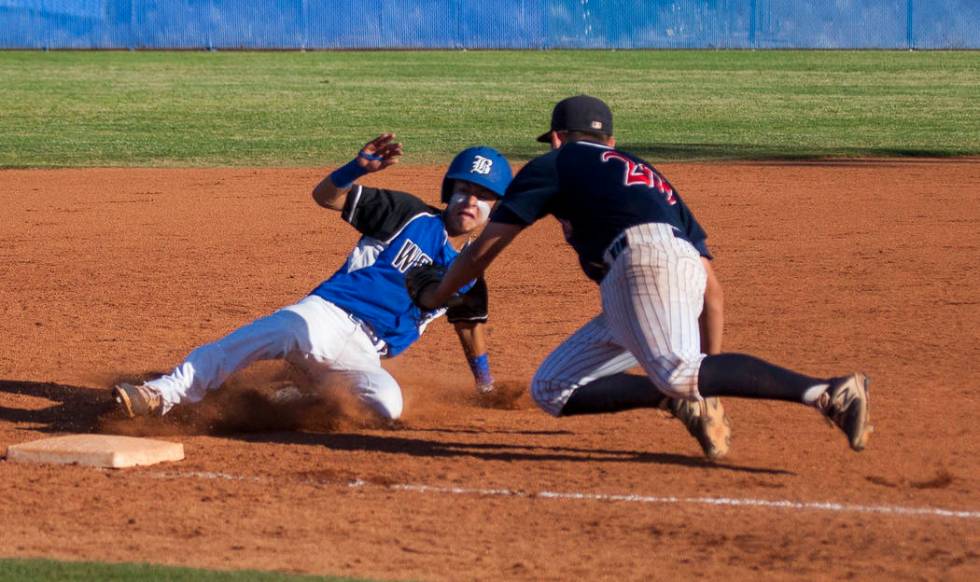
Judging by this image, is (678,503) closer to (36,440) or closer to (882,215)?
(36,440)

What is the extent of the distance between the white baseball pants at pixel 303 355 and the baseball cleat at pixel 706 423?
51.1 inches

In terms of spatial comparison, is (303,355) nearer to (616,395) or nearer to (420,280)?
(420,280)

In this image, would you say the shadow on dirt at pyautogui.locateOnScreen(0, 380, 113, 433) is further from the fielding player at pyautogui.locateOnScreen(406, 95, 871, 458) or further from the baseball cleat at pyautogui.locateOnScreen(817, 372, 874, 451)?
the baseball cleat at pyautogui.locateOnScreen(817, 372, 874, 451)

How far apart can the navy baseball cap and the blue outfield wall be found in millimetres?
36035

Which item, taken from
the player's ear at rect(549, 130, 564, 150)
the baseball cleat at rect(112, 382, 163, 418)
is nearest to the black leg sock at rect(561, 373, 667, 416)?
the player's ear at rect(549, 130, 564, 150)

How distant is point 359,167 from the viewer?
5.84 metres

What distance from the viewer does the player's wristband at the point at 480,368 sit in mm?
6375

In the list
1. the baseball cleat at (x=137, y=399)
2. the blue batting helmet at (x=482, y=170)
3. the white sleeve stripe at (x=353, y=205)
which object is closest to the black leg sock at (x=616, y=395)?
the blue batting helmet at (x=482, y=170)

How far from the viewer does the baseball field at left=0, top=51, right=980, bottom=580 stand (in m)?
4.39

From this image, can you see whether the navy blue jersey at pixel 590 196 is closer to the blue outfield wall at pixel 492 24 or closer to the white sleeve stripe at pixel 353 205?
the white sleeve stripe at pixel 353 205

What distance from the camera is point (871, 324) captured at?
7.86m

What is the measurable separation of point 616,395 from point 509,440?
0.79m

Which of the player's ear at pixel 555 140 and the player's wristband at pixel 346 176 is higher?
the player's ear at pixel 555 140

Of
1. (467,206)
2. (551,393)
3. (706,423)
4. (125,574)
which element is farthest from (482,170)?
(125,574)
